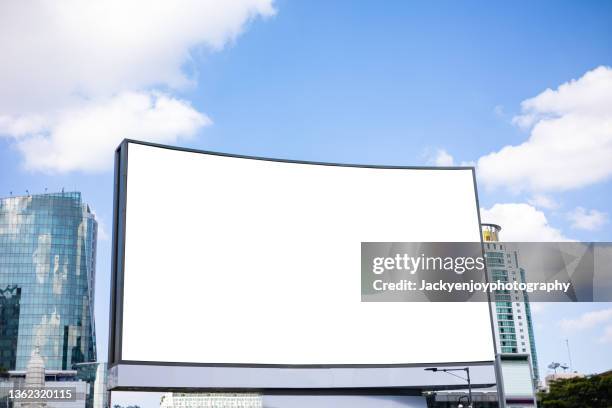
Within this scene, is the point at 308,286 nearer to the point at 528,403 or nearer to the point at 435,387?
the point at 435,387

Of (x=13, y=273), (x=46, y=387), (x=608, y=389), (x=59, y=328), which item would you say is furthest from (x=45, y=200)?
(x=608, y=389)

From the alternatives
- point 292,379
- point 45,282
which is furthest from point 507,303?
point 292,379

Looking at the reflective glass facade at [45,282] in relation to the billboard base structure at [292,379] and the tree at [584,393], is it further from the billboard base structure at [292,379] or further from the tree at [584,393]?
the billboard base structure at [292,379]

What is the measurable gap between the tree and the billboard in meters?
31.0

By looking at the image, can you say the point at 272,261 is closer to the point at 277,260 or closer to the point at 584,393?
the point at 277,260

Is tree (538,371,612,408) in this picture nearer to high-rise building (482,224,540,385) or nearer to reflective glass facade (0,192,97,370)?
high-rise building (482,224,540,385)

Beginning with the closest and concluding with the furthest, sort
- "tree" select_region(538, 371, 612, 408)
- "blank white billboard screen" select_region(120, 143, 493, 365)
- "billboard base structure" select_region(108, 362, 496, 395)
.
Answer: "billboard base structure" select_region(108, 362, 496, 395) < "blank white billboard screen" select_region(120, 143, 493, 365) < "tree" select_region(538, 371, 612, 408)

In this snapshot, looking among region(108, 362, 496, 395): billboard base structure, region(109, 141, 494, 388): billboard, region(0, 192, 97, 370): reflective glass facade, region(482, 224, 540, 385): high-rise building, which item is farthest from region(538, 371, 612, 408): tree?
region(0, 192, 97, 370): reflective glass facade

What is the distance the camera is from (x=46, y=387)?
391 ft

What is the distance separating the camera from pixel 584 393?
57969mm

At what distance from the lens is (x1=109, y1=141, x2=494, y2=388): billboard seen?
26594mm

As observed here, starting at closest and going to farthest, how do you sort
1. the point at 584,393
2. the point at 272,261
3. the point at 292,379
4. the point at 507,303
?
the point at 292,379, the point at 272,261, the point at 584,393, the point at 507,303

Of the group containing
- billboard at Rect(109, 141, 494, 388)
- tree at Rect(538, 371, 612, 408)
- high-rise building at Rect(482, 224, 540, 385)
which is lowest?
tree at Rect(538, 371, 612, 408)

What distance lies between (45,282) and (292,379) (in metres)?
115
